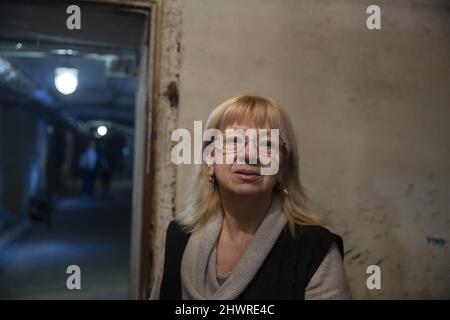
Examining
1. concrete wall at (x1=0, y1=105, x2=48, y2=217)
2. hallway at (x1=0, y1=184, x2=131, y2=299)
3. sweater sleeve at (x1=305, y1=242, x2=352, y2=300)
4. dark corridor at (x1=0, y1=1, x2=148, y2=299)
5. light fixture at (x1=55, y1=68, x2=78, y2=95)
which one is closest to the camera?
sweater sleeve at (x1=305, y1=242, x2=352, y2=300)

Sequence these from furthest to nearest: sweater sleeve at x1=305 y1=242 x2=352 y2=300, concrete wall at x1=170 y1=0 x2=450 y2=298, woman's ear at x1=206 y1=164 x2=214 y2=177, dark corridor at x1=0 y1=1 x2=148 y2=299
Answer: dark corridor at x1=0 y1=1 x2=148 y2=299
concrete wall at x1=170 y1=0 x2=450 y2=298
woman's ear at x1=206 y1=164 x2=214 y2=177
sweater sleeve at x1=305 y1=242 x2=352 y2=300

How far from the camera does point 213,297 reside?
4.61 ft

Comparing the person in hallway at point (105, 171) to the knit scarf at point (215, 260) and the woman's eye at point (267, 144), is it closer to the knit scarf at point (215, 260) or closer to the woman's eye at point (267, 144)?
the knit scarf at point (215, 260)

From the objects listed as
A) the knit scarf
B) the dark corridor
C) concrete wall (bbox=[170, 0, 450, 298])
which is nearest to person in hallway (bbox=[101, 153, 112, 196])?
the dark corridor

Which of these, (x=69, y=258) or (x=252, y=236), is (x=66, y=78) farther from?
(x=252, y=236)

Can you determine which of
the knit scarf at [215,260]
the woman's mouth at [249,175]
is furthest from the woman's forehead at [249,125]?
the knit scarf at [215,260]

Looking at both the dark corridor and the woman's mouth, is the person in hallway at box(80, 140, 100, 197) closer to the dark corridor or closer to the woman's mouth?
the dark corridor

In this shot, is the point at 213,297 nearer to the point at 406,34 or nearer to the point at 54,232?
the point at 406,34

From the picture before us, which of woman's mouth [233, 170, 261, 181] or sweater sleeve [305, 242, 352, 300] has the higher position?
woman's mouth [233, 170, 261, 181]

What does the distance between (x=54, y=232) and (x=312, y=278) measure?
267 inches

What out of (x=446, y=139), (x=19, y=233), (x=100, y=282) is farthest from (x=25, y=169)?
(x=446, y=139)

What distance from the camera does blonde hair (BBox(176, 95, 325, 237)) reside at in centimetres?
142

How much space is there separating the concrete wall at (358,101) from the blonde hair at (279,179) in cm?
79

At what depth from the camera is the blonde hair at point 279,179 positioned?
4.67 feet
